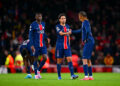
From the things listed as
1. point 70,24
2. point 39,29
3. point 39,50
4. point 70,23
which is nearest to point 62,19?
point 39,29

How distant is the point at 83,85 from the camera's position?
31.1ft

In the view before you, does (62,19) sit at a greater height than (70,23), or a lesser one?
lesser

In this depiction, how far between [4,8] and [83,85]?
1746 cm

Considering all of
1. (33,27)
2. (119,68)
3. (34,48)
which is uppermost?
(33,27)

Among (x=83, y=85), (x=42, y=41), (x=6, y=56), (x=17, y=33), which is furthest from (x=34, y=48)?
(x=17, y=33)

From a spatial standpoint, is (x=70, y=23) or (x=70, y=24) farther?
(x=70, y=23)

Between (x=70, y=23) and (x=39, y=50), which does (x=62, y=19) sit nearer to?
(x=39, y=50)

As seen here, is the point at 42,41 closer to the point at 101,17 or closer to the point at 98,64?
the point at 98,64

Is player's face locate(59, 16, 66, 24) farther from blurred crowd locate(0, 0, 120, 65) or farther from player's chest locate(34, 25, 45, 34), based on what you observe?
blurred crowd locate(0, 0, 120, 65)

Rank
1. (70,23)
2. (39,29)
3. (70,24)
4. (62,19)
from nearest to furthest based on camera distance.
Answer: (62,19)
(39,29)
(70,24)
(70,23)

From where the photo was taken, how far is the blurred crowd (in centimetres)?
2258

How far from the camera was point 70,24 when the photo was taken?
62.7ft

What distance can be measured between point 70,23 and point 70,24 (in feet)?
8.03

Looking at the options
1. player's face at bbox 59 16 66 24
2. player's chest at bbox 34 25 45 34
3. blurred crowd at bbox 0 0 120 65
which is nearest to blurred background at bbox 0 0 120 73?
blurred crowd at bbox 0 0 120 65
